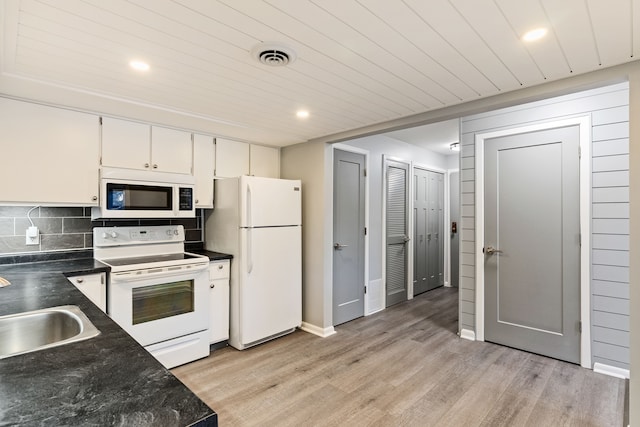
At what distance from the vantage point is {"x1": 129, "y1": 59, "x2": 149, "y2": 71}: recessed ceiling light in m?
1.87

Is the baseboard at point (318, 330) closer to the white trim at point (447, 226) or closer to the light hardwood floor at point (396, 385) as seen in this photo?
the light hardwood floor at point (396, 385)

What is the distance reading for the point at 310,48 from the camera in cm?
172

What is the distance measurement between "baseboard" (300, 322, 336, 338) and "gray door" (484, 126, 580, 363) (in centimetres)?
161

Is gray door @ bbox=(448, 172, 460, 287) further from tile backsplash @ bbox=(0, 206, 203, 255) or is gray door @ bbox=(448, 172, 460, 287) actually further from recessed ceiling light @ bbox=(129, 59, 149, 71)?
recessed ceiling light @ bbox=(129, 59, 149, 71)

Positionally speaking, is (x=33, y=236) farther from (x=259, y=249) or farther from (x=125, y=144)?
(x=259, y=249)

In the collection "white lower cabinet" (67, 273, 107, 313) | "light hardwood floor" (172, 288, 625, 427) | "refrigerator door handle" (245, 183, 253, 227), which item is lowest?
"light hardwood floor" (172, 288, 625, 427)

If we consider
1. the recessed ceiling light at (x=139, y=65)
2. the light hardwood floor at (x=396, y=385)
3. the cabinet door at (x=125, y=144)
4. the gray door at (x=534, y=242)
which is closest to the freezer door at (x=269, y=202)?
the cabinet door at (x=125, y=144)

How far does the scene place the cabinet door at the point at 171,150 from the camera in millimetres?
3047

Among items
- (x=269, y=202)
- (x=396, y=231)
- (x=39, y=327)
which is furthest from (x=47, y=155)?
(x=396, y=231)

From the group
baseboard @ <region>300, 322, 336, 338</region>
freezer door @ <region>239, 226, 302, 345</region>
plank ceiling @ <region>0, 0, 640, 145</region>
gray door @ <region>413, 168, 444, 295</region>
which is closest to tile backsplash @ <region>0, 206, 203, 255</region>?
plank ceiling @ <region>0, 0, 640, 145</region>

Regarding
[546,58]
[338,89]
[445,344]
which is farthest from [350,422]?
[546,58]

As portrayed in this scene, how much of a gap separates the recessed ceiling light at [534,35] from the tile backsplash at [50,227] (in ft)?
11.0

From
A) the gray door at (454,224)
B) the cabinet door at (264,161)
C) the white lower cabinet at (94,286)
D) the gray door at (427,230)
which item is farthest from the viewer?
the gray door at (454,224)

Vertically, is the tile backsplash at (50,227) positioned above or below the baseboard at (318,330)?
above
